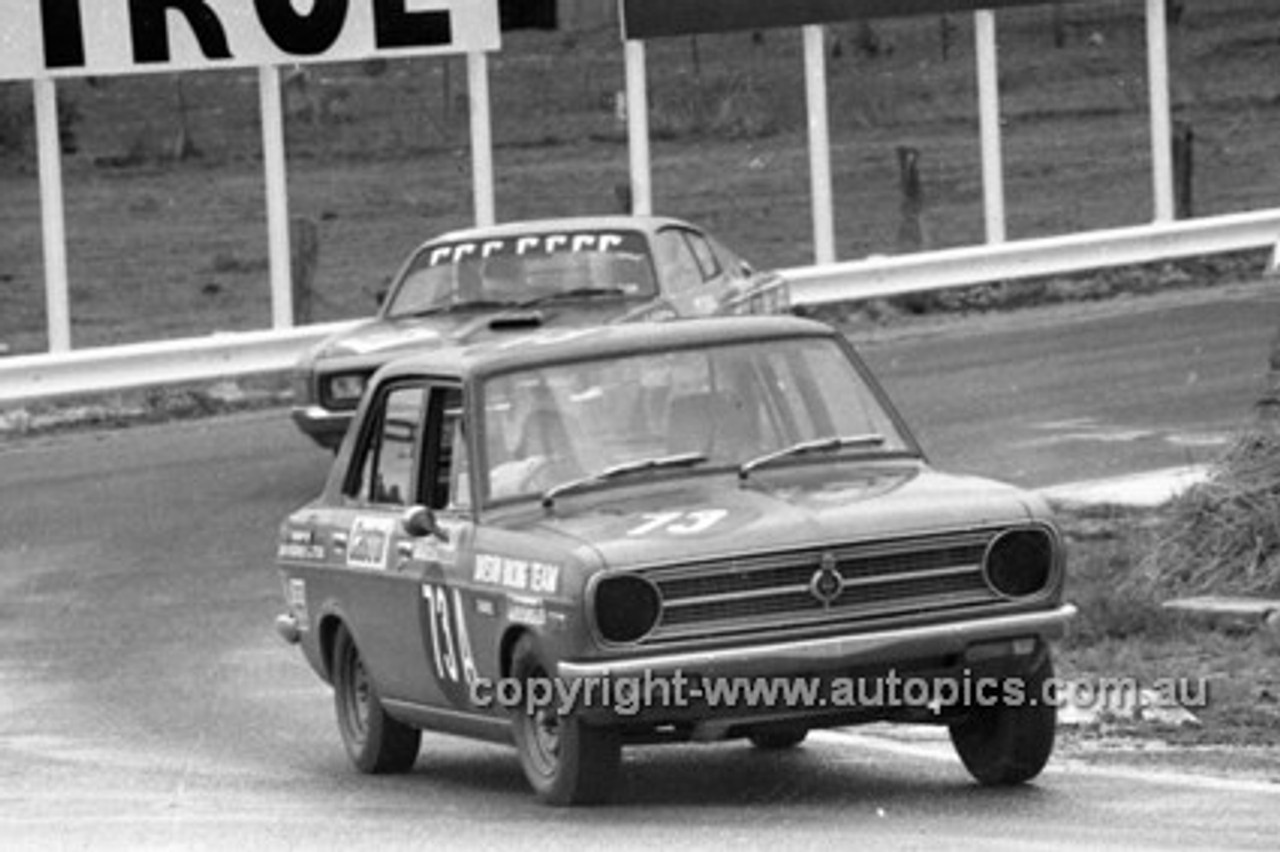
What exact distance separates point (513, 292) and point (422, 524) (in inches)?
338

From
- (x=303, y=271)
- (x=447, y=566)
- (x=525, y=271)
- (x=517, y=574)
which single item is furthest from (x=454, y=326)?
(x=303, y=271)

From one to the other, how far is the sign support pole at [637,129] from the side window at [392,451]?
16361 millimetres

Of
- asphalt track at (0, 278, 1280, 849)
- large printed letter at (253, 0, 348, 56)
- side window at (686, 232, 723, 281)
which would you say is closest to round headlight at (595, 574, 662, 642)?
asphalt track at (0, 278, 1280, 849)

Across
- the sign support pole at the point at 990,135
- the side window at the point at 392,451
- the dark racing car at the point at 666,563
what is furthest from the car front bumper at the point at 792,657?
the sign support pole at the point at 990,135

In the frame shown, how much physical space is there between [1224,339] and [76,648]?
12138mm

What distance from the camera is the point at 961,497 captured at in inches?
428

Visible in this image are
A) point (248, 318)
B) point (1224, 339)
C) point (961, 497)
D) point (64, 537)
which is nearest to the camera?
point (961, 497)

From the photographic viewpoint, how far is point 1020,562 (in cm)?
1077

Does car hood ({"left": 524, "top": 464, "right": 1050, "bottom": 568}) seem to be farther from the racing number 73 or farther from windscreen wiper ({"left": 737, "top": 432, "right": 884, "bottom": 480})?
the racing number 73

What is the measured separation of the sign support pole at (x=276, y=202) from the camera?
90.0 ft

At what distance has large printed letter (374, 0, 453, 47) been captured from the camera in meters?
27.8

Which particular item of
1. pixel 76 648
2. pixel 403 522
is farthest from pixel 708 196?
pixel 403 522

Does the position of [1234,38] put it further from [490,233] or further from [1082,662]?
[1082,662]

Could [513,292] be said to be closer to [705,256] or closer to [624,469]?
[705,256]
